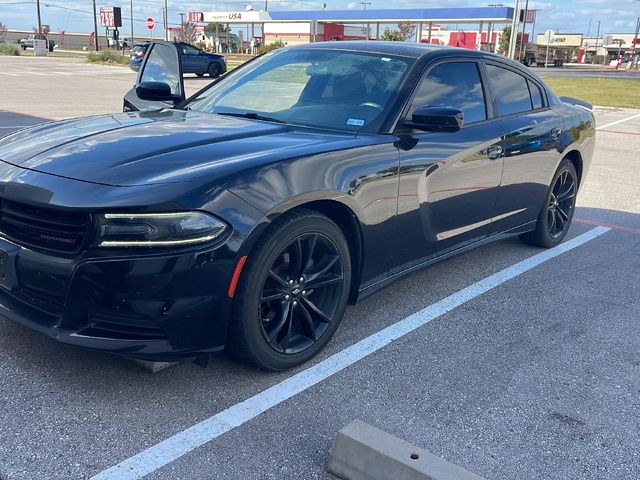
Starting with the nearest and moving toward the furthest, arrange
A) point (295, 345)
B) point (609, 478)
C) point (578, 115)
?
point (609, 478) < point (295, 345) < point (578, 115)

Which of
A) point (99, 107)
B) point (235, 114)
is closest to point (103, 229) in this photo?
point (235, 114)

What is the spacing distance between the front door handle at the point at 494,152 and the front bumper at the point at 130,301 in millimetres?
2356

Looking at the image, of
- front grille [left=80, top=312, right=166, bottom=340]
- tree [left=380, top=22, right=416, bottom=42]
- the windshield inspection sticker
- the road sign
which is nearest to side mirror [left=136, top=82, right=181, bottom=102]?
the windshield inspection sticker

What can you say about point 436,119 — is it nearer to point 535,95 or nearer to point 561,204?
point 535,95

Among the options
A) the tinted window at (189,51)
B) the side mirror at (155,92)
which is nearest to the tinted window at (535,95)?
the side mirror at (155,92)

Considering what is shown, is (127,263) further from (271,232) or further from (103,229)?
(271,232)

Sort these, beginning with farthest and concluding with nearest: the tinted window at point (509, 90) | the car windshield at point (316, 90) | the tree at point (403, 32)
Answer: the tree at point (403, 32)
the tinted window at point (509, 90)
the car windshield at point (316, 90)

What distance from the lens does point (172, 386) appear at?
3.09 m

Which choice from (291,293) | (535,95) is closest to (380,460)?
(291,293)

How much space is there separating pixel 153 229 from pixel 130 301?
309mm

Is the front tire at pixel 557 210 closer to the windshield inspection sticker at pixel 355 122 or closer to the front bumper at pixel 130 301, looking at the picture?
the windshield inspection sticker at pixel 355 122

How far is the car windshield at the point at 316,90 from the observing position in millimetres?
3895

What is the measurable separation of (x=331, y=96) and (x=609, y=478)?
2582mm

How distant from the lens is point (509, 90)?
498 centimetres
